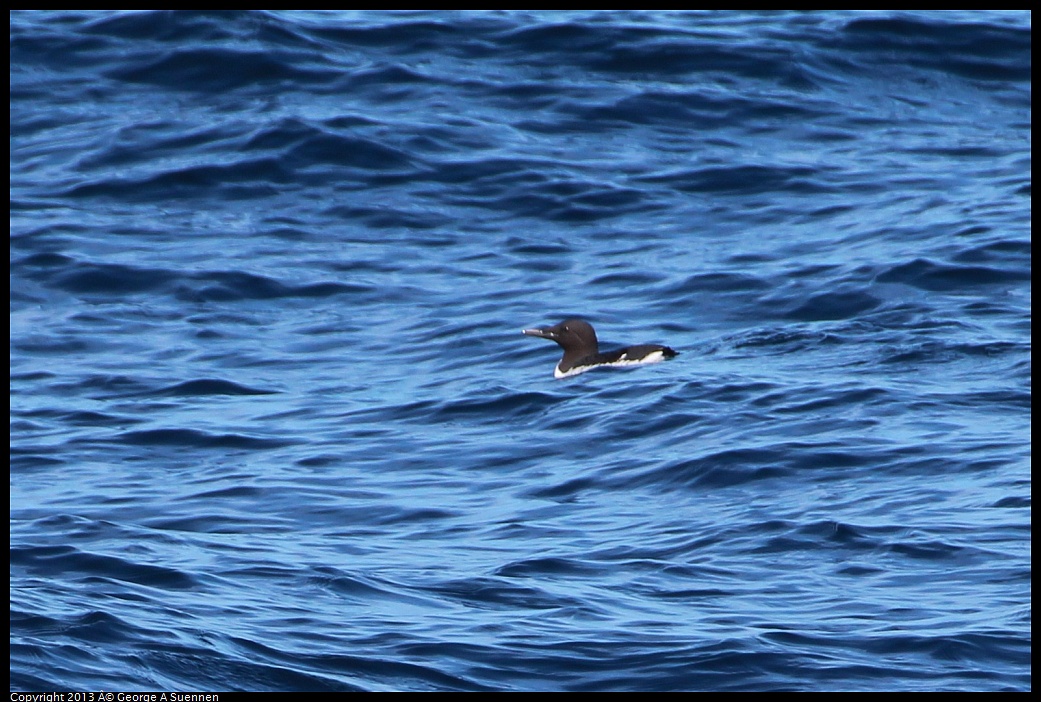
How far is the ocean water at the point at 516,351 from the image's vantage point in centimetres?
729

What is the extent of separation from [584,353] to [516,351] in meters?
0.94

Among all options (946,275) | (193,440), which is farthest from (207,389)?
(946,275)

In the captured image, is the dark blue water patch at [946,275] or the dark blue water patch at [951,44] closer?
the dark blue water patch at [946,275]

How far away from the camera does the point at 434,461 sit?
10.7 meters

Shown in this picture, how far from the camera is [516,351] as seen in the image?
13375 mm

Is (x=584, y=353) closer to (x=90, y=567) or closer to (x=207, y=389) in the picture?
(x=207, y=389)

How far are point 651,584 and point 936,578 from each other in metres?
1.28

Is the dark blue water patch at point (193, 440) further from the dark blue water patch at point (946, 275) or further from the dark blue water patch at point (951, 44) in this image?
the dark blue water patch at point (951, 44)

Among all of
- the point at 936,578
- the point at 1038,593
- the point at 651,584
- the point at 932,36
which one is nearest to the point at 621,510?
the point at 651,584

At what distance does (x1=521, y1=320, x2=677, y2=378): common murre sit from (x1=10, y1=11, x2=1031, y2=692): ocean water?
0.38ft

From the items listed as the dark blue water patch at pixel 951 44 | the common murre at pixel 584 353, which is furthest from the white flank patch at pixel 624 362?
the dark blue water patch at pixel 951 44

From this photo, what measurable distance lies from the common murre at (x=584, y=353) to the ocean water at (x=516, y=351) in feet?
0.38

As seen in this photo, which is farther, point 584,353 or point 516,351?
point 516,351

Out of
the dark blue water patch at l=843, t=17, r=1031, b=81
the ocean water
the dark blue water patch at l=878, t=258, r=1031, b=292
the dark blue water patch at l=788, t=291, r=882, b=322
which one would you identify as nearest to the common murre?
the ocean water
